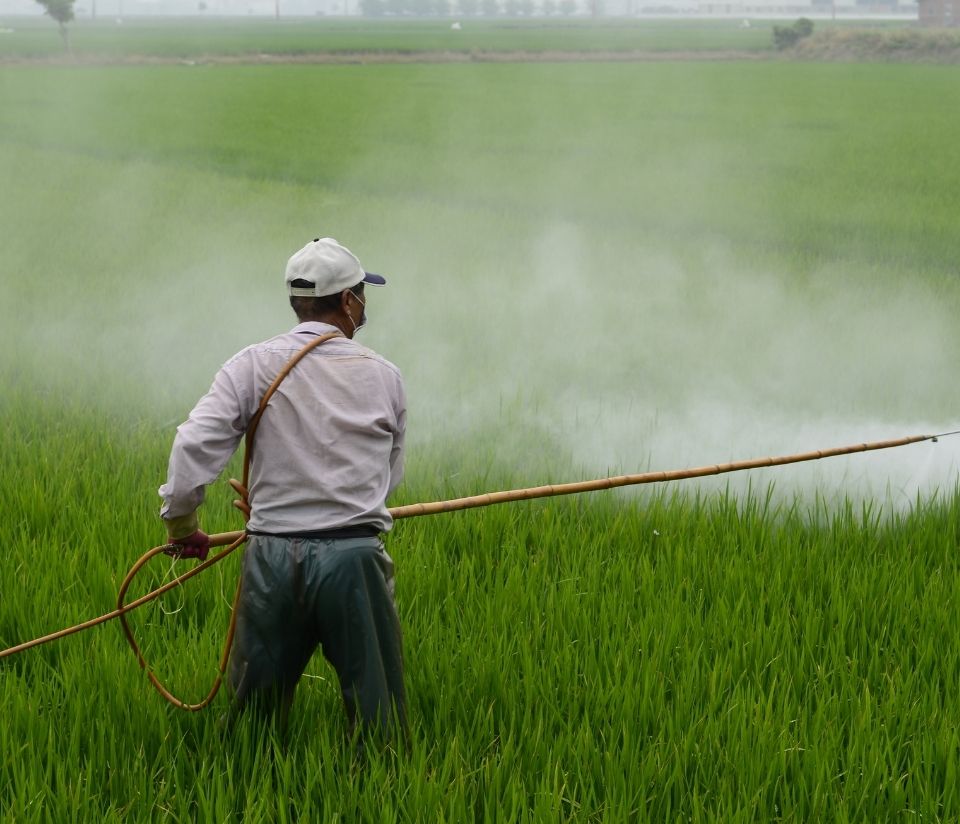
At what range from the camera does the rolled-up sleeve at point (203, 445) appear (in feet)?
7.14


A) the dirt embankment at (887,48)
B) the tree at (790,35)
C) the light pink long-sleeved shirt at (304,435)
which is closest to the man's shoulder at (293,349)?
the light pink long-sleeved shirt at (304,435)

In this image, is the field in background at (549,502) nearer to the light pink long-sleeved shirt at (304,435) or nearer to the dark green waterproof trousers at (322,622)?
the dark green waterproof trousers at (322,622)

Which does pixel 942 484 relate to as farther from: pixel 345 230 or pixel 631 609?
pixel 345 230

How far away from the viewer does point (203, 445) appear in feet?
7.18

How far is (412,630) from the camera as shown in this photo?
2.95 m

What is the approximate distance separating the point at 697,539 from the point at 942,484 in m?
1.36

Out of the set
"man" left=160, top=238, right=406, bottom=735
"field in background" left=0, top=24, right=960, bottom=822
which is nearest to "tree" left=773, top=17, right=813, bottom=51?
"field in background" left=0, top=24, right=960, bottom=822

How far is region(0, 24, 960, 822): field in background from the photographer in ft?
7.72

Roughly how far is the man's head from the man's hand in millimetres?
453

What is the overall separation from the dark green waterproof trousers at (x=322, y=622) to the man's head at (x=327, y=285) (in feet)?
1.40

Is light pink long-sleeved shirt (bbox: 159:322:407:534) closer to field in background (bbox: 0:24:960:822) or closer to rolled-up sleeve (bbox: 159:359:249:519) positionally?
rolled-up sleeve (bbox: 159:359:249:519)

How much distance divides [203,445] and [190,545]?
0.23 m

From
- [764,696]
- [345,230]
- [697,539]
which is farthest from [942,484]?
[345,230]

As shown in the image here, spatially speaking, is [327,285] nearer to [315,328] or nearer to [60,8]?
[315,328]
